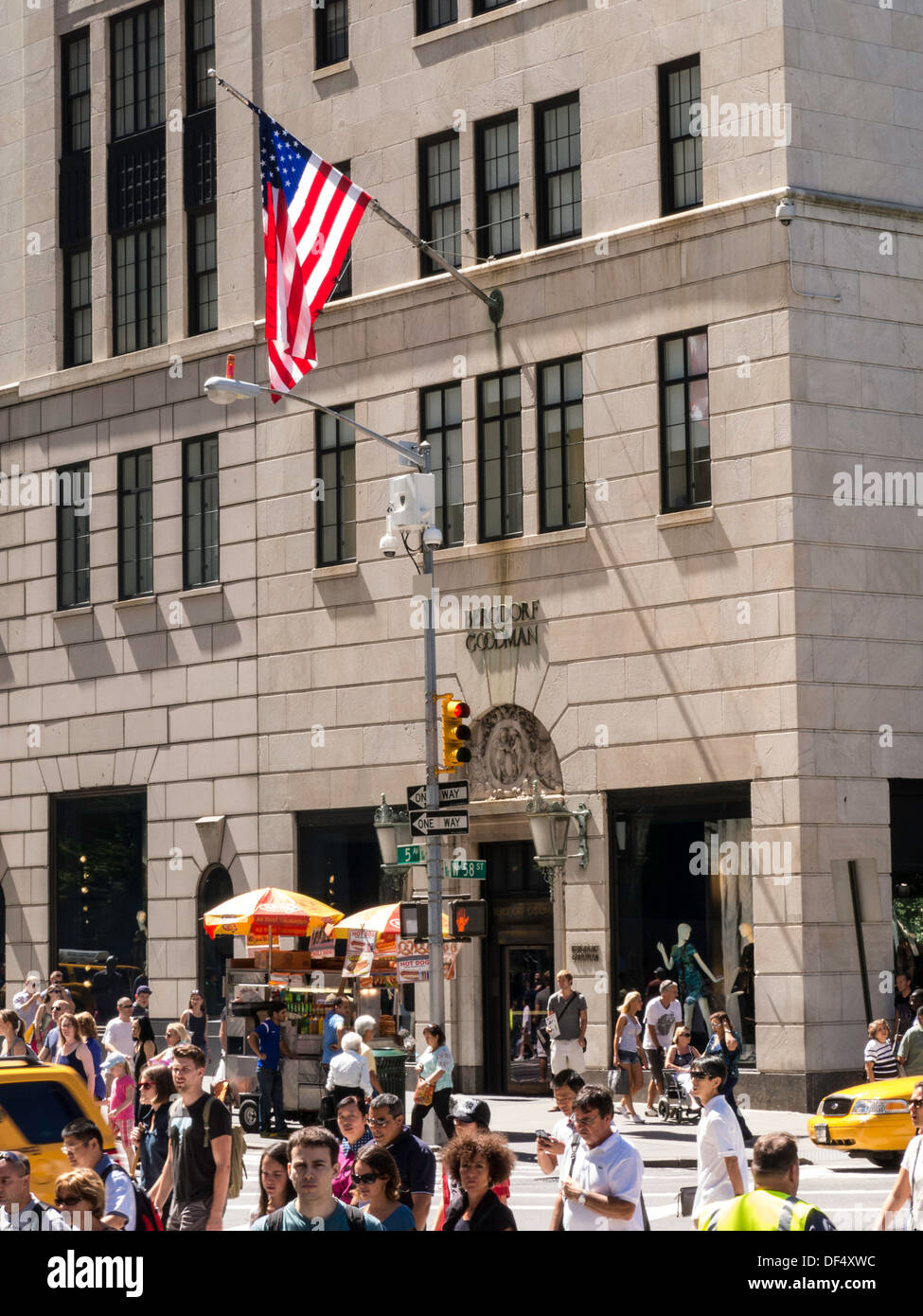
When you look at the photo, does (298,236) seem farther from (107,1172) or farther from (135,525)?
(107,1172)

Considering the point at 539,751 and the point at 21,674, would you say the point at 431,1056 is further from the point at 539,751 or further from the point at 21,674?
the point at 21,674

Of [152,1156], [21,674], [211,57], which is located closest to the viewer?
[152,1156]

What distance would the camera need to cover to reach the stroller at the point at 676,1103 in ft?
91.2

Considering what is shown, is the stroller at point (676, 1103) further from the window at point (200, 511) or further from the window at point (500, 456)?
the window at point (200, 511)

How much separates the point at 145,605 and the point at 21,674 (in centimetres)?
418

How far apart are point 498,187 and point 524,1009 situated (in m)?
12.7

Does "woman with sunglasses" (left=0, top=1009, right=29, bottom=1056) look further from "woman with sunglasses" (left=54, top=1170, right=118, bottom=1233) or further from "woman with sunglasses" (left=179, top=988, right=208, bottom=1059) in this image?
"woman with sunglasses" (left=54, top=1170, right=118, bottom=1233)

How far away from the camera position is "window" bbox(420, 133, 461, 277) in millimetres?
33875

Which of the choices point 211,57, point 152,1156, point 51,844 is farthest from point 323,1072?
point 211,57

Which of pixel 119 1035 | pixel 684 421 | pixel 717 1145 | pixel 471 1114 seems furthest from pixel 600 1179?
pixel 684 421

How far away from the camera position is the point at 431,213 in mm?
34312

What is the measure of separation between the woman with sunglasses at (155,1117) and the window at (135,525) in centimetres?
2497

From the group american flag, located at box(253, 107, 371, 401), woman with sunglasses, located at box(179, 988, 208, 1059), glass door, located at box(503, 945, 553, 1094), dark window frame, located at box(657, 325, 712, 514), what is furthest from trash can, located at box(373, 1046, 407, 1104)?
american flag, located at box(253, 107, 371, 401)
